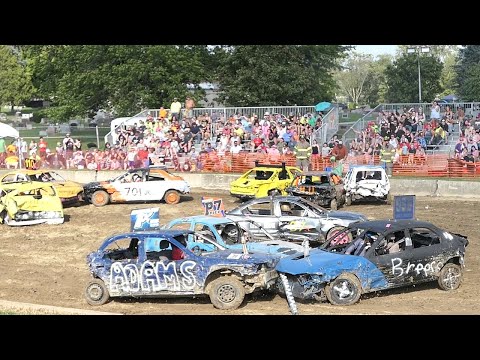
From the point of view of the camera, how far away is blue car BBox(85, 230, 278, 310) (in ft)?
43.2

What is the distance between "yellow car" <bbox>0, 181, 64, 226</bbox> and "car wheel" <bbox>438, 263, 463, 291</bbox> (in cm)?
1250

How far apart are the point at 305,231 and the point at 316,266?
4.76 m

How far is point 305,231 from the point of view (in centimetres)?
1788

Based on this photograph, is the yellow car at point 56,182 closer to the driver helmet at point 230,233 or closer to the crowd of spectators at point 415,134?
the driver helmet at point 230,233

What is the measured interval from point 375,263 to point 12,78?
56.3 meters

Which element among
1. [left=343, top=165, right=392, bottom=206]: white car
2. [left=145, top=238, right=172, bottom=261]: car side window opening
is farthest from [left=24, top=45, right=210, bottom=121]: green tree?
[left=145, top=238, right=172, bottom=261]: car side window opening

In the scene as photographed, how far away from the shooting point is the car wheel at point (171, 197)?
25688 millimetres

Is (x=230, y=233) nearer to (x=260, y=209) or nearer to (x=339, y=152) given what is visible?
(x=260, y=209)

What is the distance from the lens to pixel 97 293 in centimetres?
1371

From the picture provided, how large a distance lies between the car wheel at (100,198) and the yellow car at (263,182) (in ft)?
14.0

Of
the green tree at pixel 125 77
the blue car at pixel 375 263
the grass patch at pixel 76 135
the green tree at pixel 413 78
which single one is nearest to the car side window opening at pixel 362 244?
the blue car at pixel 375 263

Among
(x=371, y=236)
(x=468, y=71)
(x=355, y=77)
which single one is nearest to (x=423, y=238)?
(x=371, y=236)
